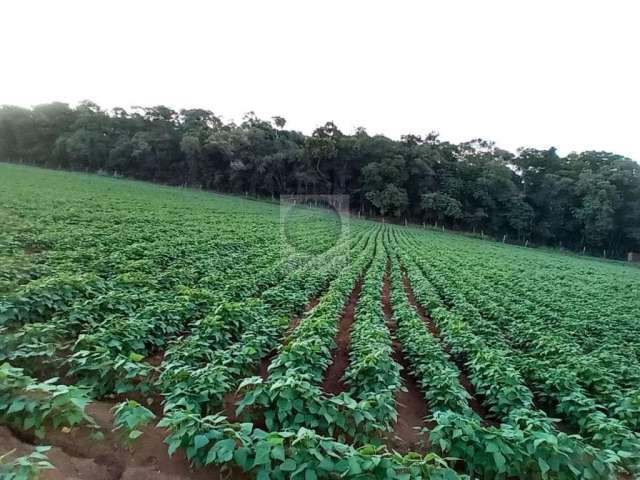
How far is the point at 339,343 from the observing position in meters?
8.55

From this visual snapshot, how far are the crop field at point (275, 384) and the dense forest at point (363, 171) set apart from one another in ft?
184

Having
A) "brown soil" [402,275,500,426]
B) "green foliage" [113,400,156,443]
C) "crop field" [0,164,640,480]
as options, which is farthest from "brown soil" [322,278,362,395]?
"green foliage" [113,400,156,443]

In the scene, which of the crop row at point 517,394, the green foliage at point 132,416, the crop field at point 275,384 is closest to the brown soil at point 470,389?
the crop field at point 275,384

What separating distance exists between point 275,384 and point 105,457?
1.76m

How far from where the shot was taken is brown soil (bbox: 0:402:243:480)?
3.58 meters

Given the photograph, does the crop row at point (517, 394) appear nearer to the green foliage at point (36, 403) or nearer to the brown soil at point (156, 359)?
the green foliage at point (36, 403)

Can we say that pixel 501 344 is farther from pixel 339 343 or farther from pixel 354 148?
pixel 354 148

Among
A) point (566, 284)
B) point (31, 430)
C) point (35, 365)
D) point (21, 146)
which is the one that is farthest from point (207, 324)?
point (21, 146)

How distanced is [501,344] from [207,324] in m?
6.28

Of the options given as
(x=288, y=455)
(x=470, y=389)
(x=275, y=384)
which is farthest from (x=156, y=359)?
(x=470, y=389)

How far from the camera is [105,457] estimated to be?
3.87 metres

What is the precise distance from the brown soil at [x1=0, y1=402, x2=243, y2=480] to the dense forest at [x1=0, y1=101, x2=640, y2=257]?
2431 inches

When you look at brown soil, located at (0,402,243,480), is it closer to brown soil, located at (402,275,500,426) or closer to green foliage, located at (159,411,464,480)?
green foliage, located at (159,411,464,480)

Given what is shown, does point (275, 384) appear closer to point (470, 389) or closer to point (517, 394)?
point (517, 394)
